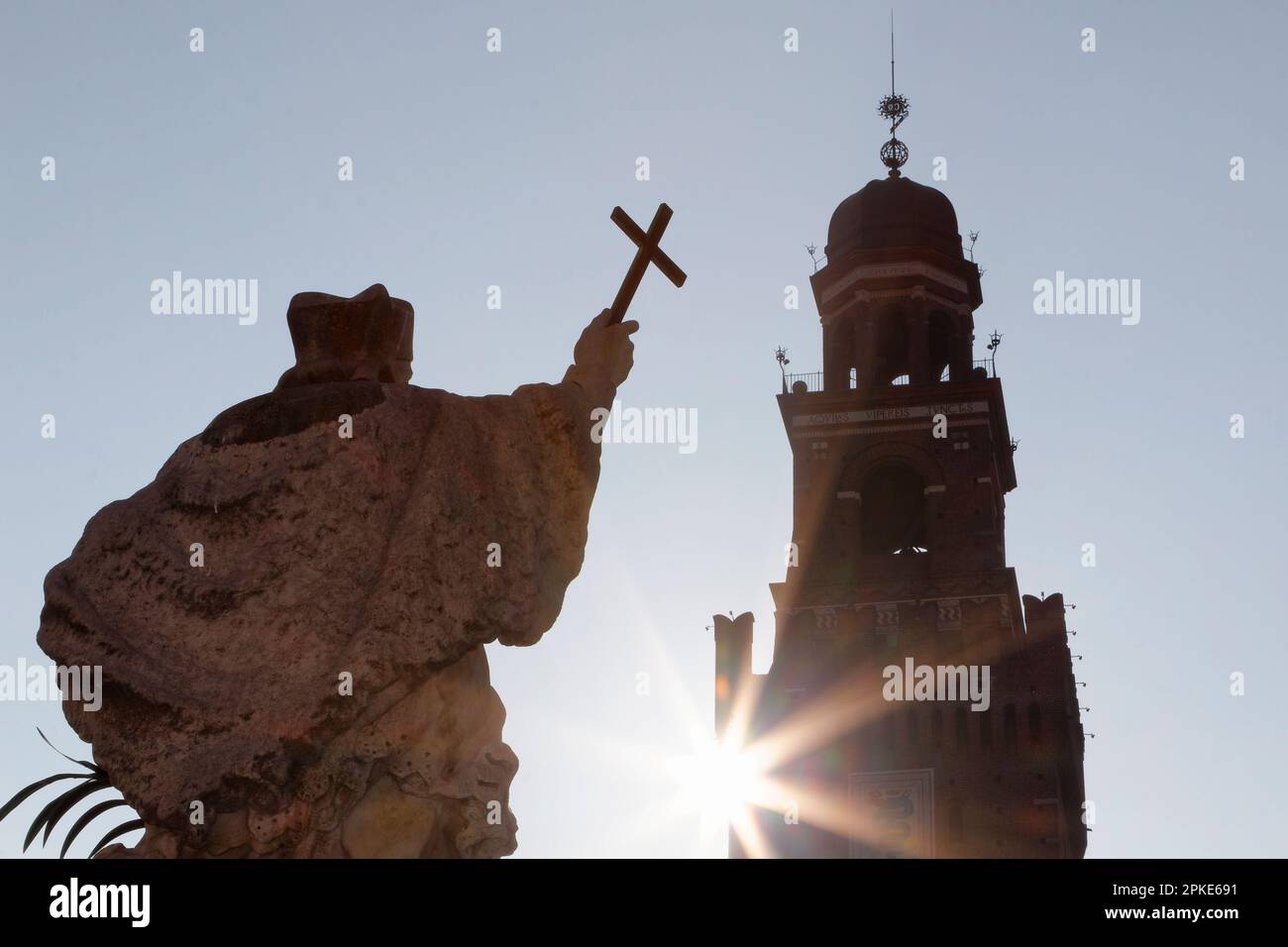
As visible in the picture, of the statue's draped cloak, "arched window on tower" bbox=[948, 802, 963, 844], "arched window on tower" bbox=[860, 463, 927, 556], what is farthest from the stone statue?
"arched window on tower" bbox=[860, 463, 927, 556]

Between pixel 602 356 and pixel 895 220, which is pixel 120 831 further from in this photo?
pixel 895 220

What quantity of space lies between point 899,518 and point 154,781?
4317 cm

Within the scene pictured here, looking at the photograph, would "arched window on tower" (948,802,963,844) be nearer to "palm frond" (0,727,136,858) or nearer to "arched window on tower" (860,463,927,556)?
"arched window on tower" (860,463,927,556)

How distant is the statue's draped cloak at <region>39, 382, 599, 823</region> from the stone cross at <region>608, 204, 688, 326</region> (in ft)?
2.41

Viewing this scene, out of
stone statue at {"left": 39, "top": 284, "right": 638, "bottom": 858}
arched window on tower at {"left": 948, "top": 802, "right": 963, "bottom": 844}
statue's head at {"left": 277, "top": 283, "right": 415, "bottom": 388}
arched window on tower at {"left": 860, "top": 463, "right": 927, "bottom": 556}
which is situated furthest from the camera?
arched window on tower at {"left": 860, "top": 463, "right": 927, "bottom": 556}

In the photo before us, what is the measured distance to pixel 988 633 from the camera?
46.3 m

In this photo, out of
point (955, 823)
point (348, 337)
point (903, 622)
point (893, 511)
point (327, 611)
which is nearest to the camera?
point (327, 611)

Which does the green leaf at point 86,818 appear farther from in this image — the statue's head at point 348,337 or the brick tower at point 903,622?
the brick tower at point 903,622

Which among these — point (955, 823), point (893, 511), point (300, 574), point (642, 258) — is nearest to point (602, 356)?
point (642, 258)

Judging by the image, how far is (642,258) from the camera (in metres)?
8.78

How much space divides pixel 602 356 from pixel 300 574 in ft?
5.09

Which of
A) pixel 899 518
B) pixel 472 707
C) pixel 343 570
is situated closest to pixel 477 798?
pixel 472 707

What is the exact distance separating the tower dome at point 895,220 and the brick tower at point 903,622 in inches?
2.3

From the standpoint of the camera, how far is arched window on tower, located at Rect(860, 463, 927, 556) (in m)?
48.8
